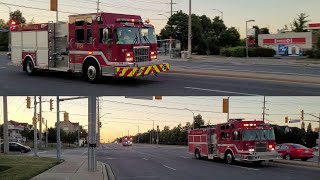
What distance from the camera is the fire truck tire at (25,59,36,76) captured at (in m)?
22.8

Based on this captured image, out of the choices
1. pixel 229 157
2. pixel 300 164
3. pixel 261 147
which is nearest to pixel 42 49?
pixel 229 157

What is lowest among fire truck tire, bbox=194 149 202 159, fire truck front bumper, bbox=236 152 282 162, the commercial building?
fire truck tire, bbox=194 149 202 159

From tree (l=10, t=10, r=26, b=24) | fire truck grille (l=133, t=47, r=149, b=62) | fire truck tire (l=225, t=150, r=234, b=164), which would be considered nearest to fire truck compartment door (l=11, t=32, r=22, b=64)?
fire truck grille (l=133, t=47, r=149, b=62)

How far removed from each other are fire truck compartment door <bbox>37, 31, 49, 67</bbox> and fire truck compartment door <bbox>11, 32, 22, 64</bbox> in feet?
6.33

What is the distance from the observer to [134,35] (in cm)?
1936

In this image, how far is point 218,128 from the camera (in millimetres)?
26812

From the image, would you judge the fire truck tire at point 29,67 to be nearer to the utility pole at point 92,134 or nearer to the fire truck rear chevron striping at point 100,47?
the fire truck rear chevron striping at point 100,47

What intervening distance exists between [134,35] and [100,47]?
1682mm

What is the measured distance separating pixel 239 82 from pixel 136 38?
523 cm

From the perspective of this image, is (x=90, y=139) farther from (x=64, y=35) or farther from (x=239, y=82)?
(x=239, y=82)

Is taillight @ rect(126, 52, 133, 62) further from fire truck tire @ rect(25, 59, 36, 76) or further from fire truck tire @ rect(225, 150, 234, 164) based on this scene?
fire truck tire @ rect(225, 150, 234, 164)

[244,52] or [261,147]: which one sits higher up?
[244,52]

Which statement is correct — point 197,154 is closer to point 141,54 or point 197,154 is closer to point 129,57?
point 141,54

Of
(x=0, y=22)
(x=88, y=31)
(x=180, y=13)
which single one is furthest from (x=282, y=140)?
(x=0, y=22)
